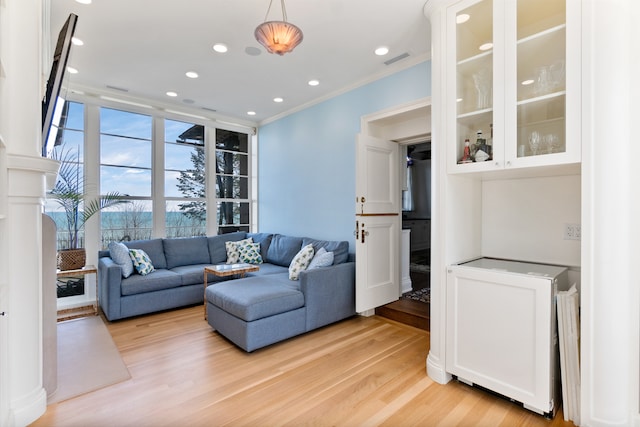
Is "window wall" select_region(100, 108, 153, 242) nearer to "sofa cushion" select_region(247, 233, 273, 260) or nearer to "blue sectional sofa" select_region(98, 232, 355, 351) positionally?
"blue sectional sofa" select_region(98, 232, 355, 351)

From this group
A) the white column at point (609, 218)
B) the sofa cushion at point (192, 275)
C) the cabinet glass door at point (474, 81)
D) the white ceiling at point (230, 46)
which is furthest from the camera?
the sofa cushion at point (192, 275)

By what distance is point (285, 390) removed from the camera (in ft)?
7.35

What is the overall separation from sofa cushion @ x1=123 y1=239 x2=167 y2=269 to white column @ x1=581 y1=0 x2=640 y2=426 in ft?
14.9

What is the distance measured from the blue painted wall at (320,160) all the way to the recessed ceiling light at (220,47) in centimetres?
164

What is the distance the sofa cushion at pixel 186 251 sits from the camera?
4.57 metres

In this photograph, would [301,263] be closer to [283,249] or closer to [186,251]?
[283,249]

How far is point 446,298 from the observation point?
2.36 metres

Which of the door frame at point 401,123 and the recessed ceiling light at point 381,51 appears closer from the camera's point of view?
the recessed ceiling light at point 381,51

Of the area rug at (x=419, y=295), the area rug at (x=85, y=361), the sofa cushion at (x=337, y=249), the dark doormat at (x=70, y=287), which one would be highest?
the sofa cushion at (x=337, y=249)

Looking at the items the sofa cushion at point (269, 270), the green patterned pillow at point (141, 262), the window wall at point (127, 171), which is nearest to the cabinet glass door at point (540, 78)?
the sofa cushion at point (269, 270)

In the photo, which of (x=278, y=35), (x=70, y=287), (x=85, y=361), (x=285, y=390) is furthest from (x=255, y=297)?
(x=70, y=287)

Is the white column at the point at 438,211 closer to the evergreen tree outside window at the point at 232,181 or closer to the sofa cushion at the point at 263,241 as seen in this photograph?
the sofa cushion at the point at 263,241

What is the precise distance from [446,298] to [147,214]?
434 cm

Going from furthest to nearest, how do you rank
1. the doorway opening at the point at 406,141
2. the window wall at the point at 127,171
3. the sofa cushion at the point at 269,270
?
1. the window wall at the point at 127,171
2. the sofa cushion at the point at 269,270
3. the doorway opening at the point at 406,141
